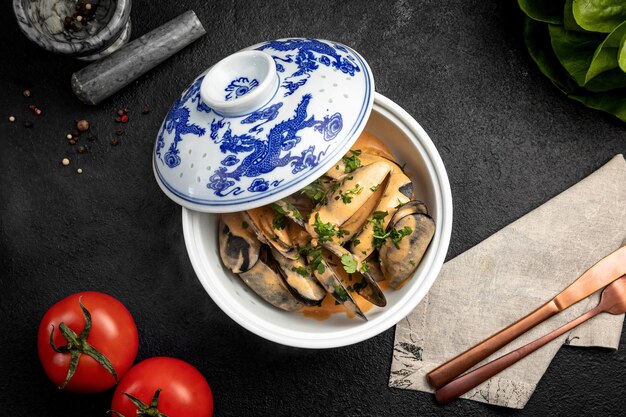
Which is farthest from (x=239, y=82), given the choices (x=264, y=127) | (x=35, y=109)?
(x=35, y=109)

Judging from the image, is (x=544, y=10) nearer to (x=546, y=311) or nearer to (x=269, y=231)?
(x=546, y=311)

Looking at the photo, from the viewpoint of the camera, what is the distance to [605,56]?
4.97ft

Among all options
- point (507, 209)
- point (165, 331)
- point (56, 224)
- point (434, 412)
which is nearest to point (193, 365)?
point (165, 331)

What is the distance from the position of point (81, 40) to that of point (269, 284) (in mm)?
753

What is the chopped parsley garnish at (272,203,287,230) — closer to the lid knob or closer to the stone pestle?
the lid knob

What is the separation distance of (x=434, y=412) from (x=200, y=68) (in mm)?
1098

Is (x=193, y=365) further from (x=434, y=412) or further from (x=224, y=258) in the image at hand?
(x=434, y=412)

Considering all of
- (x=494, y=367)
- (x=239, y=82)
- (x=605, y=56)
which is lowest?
→ (x=494, y=367)

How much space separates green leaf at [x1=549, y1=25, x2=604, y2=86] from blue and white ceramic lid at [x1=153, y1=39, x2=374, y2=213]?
608 millimetres

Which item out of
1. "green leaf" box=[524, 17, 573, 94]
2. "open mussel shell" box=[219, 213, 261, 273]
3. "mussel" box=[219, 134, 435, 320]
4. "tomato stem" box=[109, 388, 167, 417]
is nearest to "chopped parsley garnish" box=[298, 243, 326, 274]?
"mussel" box=[219, 134, 435, 320]

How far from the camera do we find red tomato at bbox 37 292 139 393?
4.77 feet

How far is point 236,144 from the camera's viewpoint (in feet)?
3.94

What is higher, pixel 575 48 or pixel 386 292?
pixel 575 48

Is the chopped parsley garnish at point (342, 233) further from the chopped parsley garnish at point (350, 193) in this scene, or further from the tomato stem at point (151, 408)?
the tomato stem at point (151, 408)
